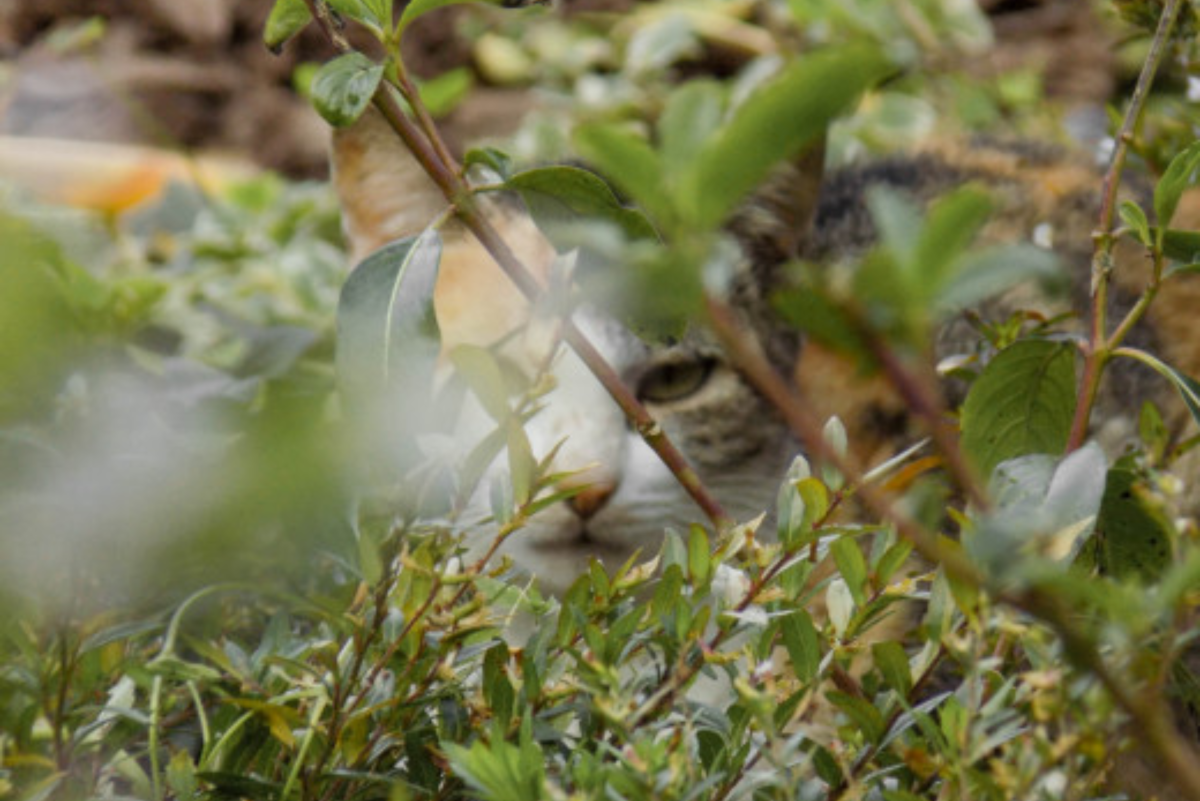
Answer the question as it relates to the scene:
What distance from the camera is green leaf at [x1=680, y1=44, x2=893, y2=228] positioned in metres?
0.45

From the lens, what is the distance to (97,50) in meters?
4.16

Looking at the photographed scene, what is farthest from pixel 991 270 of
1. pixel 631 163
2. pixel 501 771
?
pixel 501 771

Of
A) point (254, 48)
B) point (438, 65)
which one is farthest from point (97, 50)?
point (438, 65)

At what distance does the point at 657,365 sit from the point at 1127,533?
0.95 m

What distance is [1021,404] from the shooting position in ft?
2.86

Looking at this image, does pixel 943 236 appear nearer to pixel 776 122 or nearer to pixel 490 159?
pixel 776 122

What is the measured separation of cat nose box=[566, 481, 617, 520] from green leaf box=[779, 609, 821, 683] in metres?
0.77

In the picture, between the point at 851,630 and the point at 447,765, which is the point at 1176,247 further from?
the point at 447,765

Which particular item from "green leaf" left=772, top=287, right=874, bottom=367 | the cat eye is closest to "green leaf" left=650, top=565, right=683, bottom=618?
"green leaf" left=772, top=287, right=874, bottom=367

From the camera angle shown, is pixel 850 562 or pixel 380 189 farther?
pixel 380 189

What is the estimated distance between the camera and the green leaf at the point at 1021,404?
865mm

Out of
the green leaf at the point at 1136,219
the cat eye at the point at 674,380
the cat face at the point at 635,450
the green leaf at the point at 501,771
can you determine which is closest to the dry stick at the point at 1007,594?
the green leaf at the point at 501,771

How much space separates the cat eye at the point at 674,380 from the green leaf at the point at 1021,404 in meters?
0.91

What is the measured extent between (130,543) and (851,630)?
0.43m
